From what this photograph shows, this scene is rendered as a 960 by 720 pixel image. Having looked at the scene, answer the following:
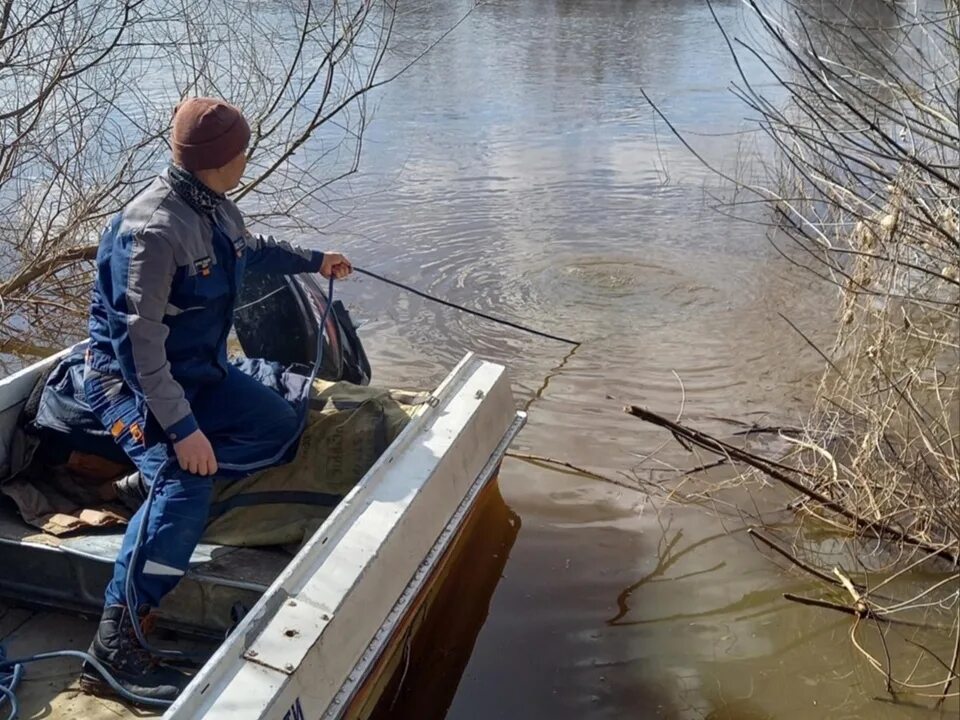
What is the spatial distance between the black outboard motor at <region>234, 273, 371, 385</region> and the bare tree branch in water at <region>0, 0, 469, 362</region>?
1645 mm

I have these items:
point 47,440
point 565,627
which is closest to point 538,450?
point 565,627

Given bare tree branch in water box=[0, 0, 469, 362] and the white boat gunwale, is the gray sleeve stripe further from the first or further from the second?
bare tree branch in water box=[0, 0, 469, 362]

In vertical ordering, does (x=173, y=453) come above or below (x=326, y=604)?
above

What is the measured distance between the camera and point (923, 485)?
4.16 metres

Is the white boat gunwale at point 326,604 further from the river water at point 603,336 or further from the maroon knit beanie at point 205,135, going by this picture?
the maroon knit beanie at point 205,135

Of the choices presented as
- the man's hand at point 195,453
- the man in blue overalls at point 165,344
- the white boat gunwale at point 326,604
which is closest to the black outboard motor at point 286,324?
the white boat gunwale at point 326,604

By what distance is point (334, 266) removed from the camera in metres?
3.87

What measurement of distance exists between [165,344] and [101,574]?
837 millimetres

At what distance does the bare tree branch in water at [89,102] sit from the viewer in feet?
17.9

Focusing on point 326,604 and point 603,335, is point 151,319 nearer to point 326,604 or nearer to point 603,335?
point 326,604

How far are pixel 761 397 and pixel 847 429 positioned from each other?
0.96 meters

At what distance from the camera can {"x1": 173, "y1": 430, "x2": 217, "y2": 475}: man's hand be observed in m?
2.91

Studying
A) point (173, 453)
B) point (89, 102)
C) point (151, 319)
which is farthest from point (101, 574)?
point (89, 102)

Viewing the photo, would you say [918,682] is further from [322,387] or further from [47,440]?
[47,440]
